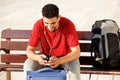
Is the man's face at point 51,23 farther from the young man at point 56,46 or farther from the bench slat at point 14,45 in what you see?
the bench slat at point 14,45

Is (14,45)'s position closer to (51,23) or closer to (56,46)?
(56,46)

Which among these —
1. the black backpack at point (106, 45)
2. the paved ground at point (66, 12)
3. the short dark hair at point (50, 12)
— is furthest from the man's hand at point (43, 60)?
the paved ground at point (66, 12)

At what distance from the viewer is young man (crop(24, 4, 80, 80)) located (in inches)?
171

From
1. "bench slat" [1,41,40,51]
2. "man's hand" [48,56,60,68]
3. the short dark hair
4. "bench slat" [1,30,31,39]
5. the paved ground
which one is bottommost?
the paved ground

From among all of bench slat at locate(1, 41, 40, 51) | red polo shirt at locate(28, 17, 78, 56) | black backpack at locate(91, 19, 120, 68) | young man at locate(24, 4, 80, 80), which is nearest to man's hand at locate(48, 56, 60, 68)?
young man at locate(24, 4, 80, 80)

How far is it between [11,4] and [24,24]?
320 cm

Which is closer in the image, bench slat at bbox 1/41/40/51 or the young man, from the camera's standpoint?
the young man

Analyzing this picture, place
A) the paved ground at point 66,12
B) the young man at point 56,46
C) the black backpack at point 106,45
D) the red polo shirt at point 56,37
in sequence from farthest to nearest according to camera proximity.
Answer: the paved ground at point 66,12
the black backpack at point 106,45
the red polo shirt at point 56,37
the young man at point 56,46

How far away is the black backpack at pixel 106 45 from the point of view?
4840mm

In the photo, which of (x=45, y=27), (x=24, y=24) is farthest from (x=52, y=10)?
(x=24, y=24)

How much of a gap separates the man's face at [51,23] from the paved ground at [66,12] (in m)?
5.00

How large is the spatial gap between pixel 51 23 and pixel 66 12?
7.16 meters

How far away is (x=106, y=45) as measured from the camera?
191 inches

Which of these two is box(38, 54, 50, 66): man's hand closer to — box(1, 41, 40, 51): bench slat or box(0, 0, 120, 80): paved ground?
box(1, 41, 40, 51): bench slat
